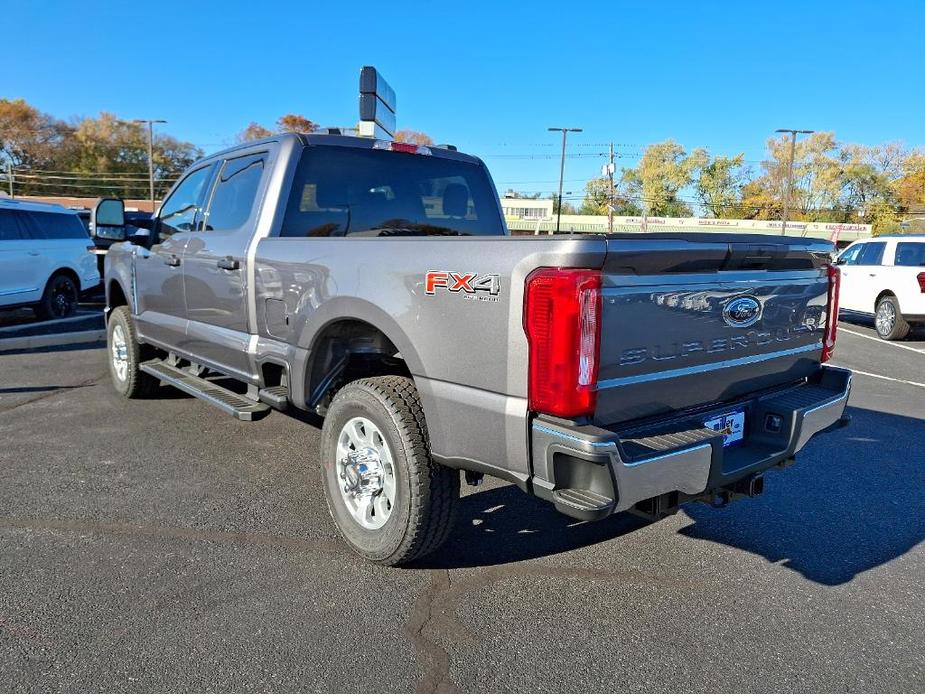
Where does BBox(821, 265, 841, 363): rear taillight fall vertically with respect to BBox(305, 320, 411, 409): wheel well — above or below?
above

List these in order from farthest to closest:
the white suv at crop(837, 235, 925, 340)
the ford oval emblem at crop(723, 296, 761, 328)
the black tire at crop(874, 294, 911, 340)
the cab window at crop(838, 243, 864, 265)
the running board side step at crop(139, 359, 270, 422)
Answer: the cab window at crop(838, 243, 864, 265) < the black tire at crop(874, 294, 911, 340) < the white suv at crop(837, 235, 925, 340) < the running board side step at crop(139, 359, 270, 422) < the ford oval emblem at crop(723, 296, 761, 328)

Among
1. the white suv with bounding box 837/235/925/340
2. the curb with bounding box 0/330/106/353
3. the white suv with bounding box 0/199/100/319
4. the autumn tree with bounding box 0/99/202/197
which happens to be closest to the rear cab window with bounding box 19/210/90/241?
the white suv with bounding box 0/199/100/319

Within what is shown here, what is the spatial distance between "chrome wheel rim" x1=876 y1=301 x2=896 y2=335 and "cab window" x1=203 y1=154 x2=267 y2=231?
38.1ft

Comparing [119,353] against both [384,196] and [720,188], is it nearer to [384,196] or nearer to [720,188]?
[384,196]

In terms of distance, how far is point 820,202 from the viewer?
74.0 meters

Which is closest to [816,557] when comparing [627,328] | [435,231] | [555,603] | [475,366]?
[555,603]

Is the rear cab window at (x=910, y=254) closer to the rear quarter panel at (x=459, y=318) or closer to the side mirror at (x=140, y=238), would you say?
the rear quarter panel at (x=459, y=318)

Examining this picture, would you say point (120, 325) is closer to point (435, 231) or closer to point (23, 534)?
point (23, 534)

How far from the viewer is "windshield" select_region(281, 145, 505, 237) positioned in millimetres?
4152

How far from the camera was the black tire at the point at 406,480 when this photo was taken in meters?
2.98

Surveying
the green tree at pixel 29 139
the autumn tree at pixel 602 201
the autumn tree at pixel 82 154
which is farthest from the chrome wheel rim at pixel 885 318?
the green tree at pixel 29 139

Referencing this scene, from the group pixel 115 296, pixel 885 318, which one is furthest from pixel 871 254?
pixel 115 296

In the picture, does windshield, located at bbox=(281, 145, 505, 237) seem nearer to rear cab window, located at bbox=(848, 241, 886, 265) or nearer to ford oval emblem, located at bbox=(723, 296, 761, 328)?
ford oval emblem, located at bbox=(723, 296, 761, 328)

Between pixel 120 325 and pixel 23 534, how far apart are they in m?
3.02
